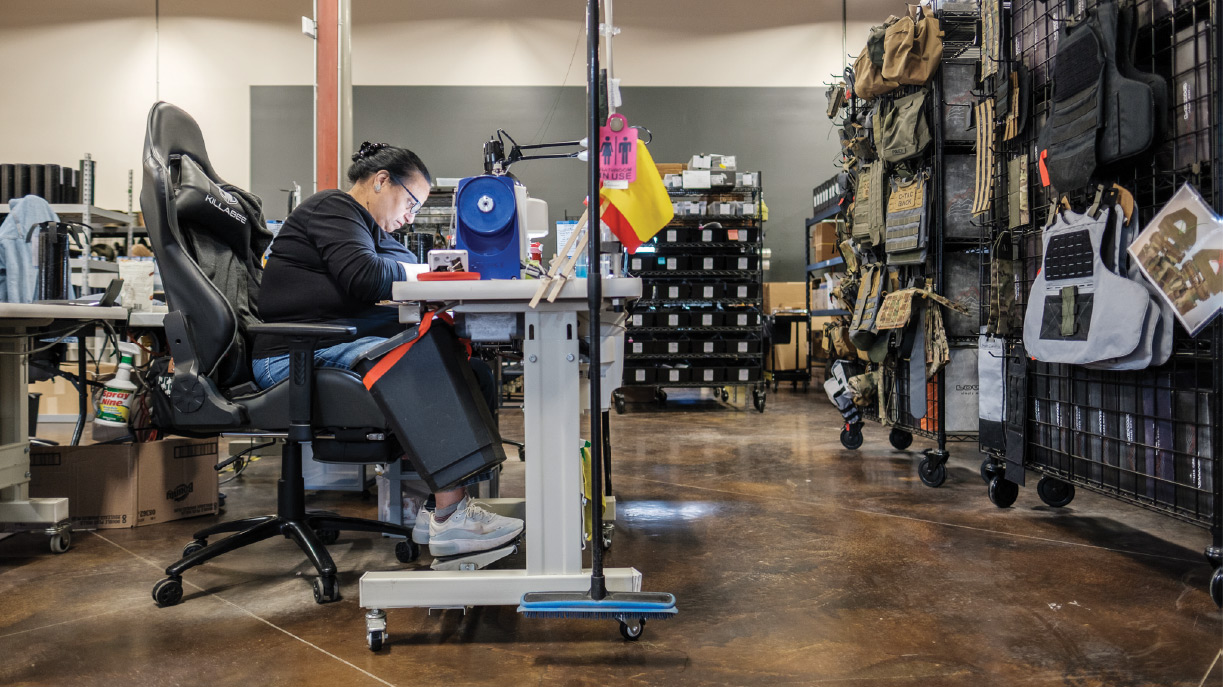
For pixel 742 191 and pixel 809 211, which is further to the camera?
pixel 809 211

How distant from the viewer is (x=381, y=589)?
172 cm

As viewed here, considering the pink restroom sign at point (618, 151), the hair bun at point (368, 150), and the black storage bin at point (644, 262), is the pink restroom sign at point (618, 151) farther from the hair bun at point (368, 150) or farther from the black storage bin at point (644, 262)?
the black storage bin at point (644, 262)

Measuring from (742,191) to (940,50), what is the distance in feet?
11.5

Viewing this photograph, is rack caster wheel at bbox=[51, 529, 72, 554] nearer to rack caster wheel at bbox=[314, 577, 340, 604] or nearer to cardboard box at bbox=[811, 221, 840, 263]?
rack caster wheel at bbox=[314, 577, 340, 604]

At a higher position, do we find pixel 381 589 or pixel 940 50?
pixel 940 50

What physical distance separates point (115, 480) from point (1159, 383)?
3.55m

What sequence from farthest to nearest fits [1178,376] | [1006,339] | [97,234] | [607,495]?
[97,234] → [1006,339] → [607,495] → [1178,376]

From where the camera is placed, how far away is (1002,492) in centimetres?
313

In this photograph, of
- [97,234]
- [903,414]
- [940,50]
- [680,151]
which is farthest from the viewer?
[680,151]

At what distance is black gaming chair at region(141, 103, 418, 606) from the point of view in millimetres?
1974

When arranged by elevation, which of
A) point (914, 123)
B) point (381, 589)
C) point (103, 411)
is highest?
point (914, 123)

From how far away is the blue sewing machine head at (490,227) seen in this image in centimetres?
191

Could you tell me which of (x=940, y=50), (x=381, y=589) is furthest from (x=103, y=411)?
(x=940, y=50)

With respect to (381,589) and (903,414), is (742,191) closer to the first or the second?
(903,414)
